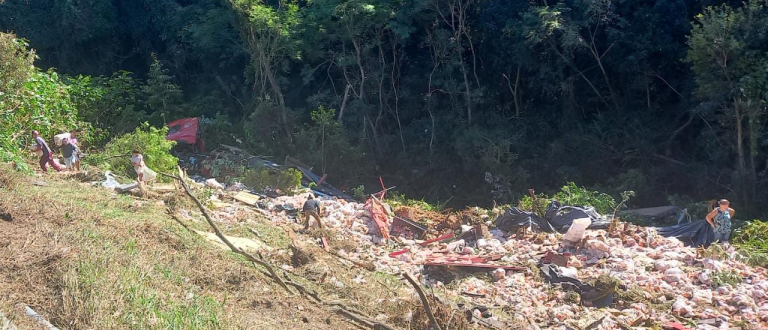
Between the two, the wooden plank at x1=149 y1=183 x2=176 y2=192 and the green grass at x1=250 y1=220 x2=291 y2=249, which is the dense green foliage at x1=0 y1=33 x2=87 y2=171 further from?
the green grass at x1=250 y1=220 x2=291 y2=249

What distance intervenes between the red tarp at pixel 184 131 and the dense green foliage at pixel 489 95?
79cm

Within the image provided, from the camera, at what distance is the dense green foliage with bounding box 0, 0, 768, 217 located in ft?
44.5

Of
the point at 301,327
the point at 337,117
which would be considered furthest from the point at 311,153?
the point at 301,327

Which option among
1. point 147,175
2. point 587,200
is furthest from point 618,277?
point 147,175

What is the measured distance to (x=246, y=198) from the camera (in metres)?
12.9

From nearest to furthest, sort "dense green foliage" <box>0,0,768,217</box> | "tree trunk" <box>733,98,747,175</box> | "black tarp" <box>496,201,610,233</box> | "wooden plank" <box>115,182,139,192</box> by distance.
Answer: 1. "black tarp" <box>496,201,610,233</box>
2. "wooden plank" <box>115,182,139,192</box>
3. "tree trunk" <box>733,98,747,175</box>
4. "dense green foliage" <box>0,0,768,217</box>

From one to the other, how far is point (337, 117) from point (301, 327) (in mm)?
12221

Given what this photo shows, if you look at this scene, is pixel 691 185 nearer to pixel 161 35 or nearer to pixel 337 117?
pixel 337 117

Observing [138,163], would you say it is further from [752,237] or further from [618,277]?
[752,237]

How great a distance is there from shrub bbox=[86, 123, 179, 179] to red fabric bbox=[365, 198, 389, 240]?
13.2ft

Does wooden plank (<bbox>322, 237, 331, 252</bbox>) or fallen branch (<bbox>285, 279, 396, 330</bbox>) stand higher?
fallen branch (<bbox>285, 279, 396, 330</bbox>)

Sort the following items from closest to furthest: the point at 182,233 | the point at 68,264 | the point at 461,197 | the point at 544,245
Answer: the point at 68,264, the point at 182,233, the point at 544,245, the point at 461,197

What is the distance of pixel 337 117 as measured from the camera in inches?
721

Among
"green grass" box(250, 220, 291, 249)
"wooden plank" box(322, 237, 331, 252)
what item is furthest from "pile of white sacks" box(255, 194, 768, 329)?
"green grass" box(250, 220, 291, 249)
